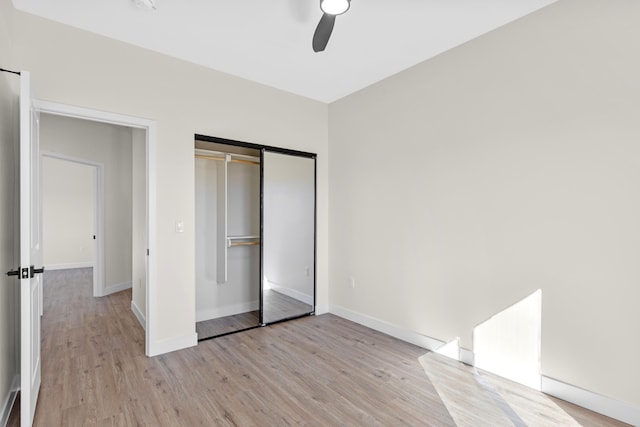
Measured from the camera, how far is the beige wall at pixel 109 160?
4.83m

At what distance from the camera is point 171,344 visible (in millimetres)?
2998

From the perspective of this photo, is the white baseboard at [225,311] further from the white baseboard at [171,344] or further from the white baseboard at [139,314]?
the white baseboard at [171,344]

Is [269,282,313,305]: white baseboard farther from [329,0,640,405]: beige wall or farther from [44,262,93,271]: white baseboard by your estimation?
[44,262,93,271]: white baseboard

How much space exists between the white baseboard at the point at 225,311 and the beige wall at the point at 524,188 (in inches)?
62.2

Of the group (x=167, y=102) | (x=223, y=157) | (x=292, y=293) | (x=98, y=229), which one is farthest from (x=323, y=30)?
(x=98, y=229)

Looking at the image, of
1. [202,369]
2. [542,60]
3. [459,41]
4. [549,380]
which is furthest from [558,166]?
[202,369]

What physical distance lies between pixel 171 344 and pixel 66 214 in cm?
661

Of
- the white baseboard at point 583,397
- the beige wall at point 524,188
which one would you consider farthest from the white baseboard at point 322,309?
the white baseboard at point 583,397

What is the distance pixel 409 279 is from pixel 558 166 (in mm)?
1589

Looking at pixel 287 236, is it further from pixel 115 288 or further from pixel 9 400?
pixel 115 288

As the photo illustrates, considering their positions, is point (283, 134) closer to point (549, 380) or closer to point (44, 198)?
point (549, 380)

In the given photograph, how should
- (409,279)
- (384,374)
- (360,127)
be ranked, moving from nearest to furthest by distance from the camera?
(384,374), (409,279), (360,127)

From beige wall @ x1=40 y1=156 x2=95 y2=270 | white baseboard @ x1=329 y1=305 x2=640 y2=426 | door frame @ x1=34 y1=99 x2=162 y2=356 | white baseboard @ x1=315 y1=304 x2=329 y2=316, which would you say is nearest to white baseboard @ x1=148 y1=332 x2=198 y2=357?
door frame @ x1=34 y1=99 x2=162 y2=356

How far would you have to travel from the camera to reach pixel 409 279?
10.6 ft
